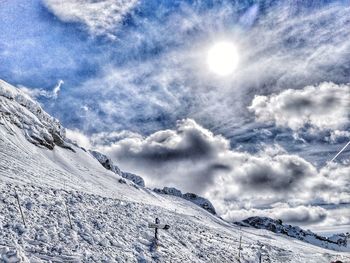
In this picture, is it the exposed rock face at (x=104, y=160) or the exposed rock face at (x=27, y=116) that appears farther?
the exposed rock face at (x=104, y=160)

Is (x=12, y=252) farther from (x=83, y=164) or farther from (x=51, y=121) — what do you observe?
(x=51, y=121)

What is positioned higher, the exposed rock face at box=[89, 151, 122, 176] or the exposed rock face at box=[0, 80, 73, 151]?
the exposed rock face at box=[89, 151, 122, 176]

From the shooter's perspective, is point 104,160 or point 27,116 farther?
point 104,160

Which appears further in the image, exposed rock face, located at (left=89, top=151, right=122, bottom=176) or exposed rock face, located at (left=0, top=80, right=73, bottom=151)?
exposed rock face, located at (left=89, top=151, right=122, bottom=176)

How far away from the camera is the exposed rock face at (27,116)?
2569 inches

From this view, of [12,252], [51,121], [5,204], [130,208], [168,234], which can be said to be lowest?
[12,252]

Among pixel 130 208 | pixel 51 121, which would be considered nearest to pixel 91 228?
pixel 130 208

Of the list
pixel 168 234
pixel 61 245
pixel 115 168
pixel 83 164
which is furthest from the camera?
pixel 115 168

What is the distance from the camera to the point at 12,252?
14.6 metres

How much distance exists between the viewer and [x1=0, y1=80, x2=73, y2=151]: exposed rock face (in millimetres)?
65250

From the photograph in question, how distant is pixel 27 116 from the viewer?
2921 inches

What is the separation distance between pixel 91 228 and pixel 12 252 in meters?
9.17

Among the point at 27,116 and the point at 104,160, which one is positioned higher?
the point at 104,160

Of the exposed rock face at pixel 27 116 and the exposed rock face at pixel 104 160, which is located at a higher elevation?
the exposed rock face at pixel 104 160
